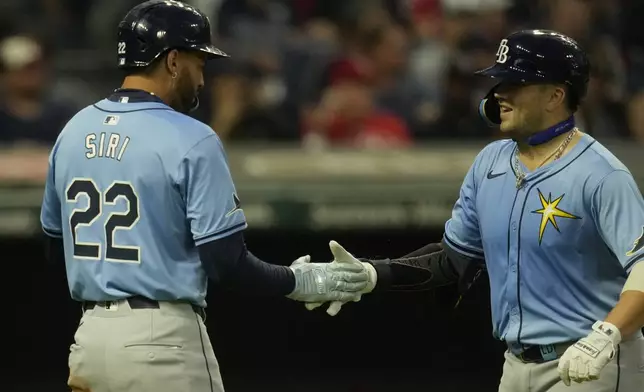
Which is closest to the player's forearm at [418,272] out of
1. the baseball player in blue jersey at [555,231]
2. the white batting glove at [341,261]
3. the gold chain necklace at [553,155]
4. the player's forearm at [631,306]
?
the white batting glove at [341,261]

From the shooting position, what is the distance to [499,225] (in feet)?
12.7

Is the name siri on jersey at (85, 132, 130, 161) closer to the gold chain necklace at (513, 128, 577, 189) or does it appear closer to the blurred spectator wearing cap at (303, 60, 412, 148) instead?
the gold chain necklace at (513, 128, 577, 189)

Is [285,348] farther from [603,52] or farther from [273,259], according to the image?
[603,52]

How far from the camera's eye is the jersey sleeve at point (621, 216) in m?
3.54

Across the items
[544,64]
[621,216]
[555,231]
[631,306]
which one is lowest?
[631,306]

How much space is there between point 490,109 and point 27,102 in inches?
151

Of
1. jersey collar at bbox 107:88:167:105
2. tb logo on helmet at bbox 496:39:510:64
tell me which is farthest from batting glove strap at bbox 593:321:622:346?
jersey collar at bbox 107:88:167:105

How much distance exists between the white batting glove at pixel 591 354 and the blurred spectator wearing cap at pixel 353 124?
377 cm

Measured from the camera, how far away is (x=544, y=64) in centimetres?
385

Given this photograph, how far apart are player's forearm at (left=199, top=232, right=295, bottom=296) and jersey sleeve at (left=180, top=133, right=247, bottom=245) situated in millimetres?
33

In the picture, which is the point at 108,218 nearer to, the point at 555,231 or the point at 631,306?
the point at 555,231

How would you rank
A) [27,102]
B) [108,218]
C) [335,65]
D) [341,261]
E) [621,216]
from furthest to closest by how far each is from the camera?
[335,65]
[27,102]
[341,261]
[108,218]
[621,216]

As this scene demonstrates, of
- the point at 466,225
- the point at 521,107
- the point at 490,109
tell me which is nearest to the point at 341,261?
the point at 466,225

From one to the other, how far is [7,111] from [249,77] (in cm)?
148
